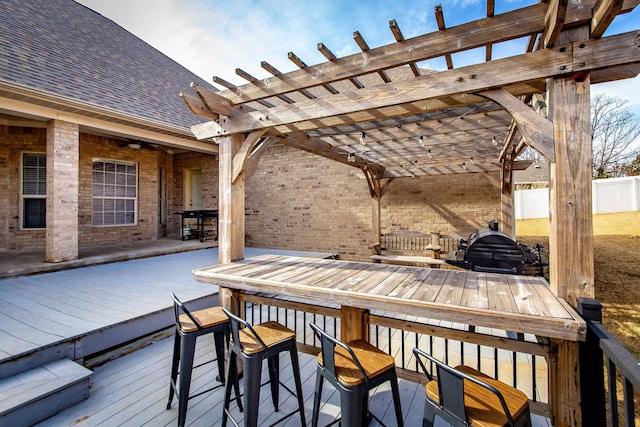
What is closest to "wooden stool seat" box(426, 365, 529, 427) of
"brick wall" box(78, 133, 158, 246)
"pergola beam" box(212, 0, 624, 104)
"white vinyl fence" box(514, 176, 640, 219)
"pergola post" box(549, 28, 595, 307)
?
"pergola post" box(549, 28, 595, 307)

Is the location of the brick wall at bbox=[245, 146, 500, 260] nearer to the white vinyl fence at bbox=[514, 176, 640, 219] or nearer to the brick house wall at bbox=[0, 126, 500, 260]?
the brick house wall at bbox=[0, 126, 500, 260]

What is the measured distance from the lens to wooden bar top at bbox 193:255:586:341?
1.51m

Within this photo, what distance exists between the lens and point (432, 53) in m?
2.09

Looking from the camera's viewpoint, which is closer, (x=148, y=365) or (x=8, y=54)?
(x=148, y=365)

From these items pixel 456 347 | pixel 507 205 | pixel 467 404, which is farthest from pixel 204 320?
pixel 507 205

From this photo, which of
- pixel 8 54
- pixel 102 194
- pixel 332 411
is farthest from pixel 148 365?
pixel 102 194

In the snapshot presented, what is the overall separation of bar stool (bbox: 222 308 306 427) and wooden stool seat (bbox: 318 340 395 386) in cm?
34

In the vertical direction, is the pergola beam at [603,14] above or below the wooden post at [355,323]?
above

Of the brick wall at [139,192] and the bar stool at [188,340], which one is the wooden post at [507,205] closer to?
the bar stool at [188,340]

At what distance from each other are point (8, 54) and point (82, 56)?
187cm

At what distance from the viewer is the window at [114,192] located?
7.65 m

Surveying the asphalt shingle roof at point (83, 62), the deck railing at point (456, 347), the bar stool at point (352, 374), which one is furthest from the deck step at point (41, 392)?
the asphalt shingle roof at point (83, 62)

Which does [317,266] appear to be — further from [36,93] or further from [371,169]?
[36,93]

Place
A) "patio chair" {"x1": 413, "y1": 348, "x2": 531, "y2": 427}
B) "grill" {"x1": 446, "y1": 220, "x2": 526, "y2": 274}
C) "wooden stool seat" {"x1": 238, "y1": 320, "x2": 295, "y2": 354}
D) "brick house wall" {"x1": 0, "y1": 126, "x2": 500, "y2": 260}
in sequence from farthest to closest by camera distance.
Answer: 1. "brick house wall" {"x1": 0, "y1": 126, "x2": 500, "y2": 260}
2. "grill" {"x1": 446, "y1": 220, "x2": 526, "y2": 274}
3. "wooden stool seat" {"x1": 238, "y1": 320, "x2": 295, "y2": 354}
4. "patio chair" {"x1": 413, "y1": 348, "x2": 531, "y2": 427}
